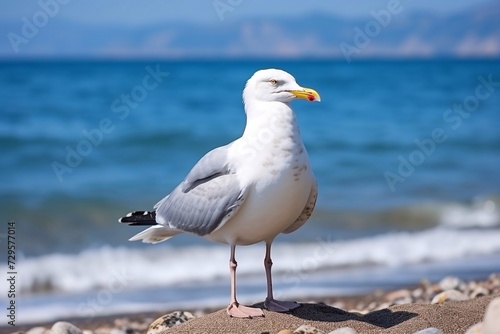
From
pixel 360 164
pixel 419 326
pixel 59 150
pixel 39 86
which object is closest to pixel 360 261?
pixel 419 326

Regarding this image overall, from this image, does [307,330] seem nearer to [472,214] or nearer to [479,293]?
[479,293]

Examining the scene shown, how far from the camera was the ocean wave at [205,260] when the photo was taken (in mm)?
9391

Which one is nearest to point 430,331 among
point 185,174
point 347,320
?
point 347,320

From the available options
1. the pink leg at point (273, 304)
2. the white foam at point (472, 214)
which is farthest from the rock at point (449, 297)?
the white foam at point (472, 214)

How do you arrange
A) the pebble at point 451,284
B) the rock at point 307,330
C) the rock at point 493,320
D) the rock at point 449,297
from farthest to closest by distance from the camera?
the pebble at point 451,284
the rock at point 449,297
the rock at point 307,330
the rock at point 493,320

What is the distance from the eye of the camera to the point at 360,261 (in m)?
10.1

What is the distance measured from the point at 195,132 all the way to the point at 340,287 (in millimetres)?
11833

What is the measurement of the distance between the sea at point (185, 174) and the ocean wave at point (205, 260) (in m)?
0.03

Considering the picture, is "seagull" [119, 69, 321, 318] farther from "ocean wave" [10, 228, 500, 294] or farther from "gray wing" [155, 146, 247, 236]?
"ocean wave" [10, 228, 500, 294]

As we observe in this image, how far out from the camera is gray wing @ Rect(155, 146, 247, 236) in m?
5.19

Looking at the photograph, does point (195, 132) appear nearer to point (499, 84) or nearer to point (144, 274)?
point (144, 274)

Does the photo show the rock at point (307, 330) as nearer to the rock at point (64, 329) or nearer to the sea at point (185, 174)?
the rock at point (64, 329)

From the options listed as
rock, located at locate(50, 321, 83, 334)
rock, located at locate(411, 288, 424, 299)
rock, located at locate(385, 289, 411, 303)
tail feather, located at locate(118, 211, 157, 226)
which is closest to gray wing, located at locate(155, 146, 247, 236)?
tail feather, located at locate(118, 211, 157, 226)

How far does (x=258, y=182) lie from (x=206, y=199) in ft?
1.40
